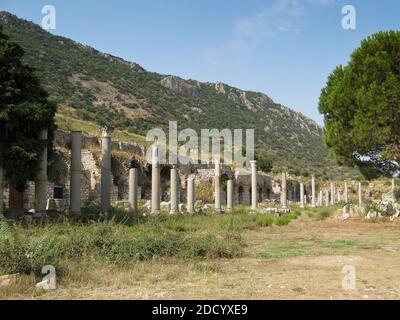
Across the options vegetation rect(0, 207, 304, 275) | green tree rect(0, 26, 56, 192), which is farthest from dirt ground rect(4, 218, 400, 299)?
green tree rect(0, 26, 56, 192)

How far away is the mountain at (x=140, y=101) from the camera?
210 ft

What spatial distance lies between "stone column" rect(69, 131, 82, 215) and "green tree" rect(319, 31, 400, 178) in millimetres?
12559

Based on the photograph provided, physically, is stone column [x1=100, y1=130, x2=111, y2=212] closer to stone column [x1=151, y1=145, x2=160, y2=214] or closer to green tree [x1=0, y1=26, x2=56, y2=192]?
stone column [x1=151, y1=145, x2=160, y2=214]

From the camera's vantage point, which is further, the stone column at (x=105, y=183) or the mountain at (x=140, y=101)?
the mountain at (x=140, y=101)

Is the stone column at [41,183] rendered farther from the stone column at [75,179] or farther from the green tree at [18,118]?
the stone column at [75,179]

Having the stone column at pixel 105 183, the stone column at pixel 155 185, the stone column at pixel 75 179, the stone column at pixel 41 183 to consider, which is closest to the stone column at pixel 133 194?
the stone column at pixel 155 185

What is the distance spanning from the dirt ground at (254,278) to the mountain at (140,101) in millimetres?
34466

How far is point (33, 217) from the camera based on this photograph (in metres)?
15.7

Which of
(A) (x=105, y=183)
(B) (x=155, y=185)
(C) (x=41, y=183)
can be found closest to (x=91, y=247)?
(C) (x=41, y=183)

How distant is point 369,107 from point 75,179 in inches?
519

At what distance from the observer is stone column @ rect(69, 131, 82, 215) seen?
1781 cm

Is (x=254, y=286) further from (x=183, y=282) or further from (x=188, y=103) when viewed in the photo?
(x=188, y=103)

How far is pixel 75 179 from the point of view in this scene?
18.2 m

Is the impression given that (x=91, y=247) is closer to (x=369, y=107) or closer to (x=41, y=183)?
(x=41, y=183)
